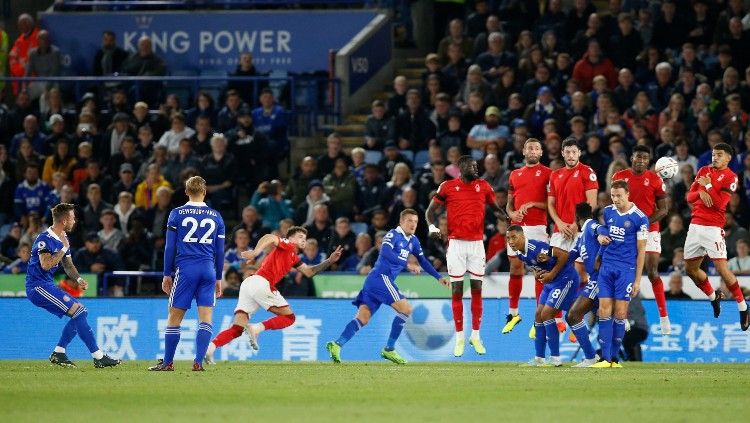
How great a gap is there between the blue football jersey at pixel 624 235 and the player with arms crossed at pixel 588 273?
0.51 ft

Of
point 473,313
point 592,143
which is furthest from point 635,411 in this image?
point 592,143

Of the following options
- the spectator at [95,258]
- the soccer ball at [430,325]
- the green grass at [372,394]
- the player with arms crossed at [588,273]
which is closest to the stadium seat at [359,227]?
the soccer ball at [430,325]

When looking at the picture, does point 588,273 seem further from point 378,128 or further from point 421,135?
point 378,128

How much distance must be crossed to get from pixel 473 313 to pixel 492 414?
7.77m

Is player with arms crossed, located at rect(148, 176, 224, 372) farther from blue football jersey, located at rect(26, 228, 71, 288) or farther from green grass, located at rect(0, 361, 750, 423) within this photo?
blue football jersey, located at rect(26, 228, 71, 288)

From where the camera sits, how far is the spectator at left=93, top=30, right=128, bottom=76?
3147 cm

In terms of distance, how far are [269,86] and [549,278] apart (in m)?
13.4

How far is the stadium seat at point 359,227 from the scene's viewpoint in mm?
26531

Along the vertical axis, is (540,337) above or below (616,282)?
below

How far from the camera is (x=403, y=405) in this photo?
13805mm

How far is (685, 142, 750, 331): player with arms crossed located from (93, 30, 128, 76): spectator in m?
14.9

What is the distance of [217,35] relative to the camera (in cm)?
3206

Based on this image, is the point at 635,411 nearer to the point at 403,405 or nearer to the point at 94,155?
the point at 403,405

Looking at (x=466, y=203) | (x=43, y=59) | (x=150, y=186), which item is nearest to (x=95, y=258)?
(x=150, y=186)
